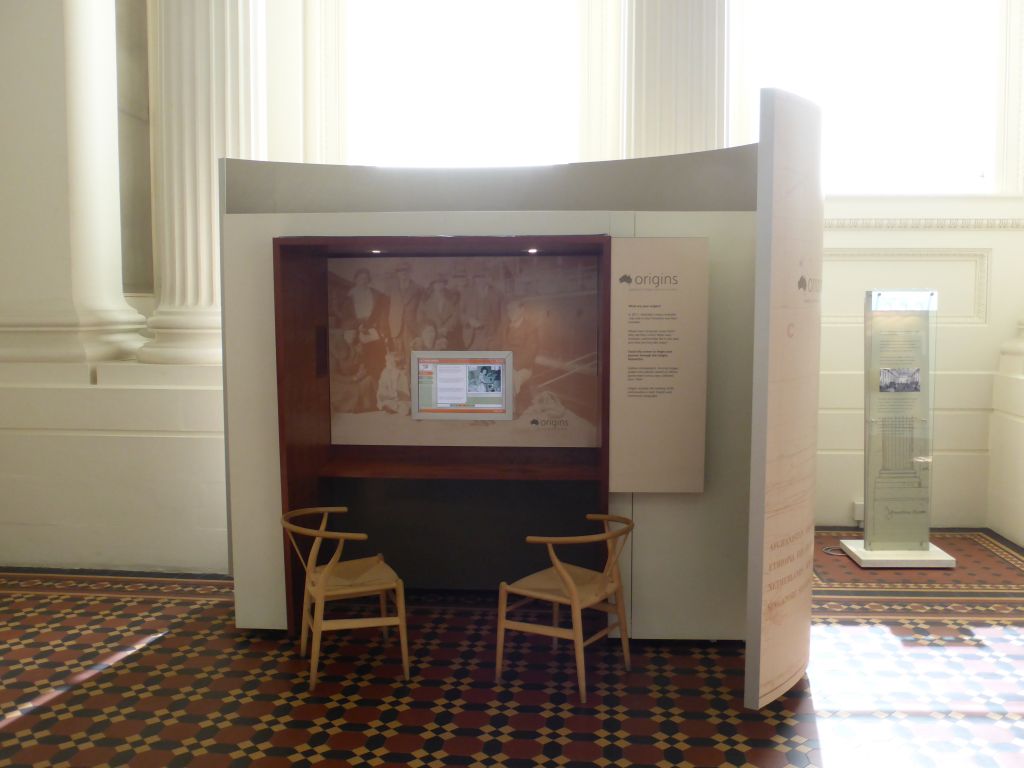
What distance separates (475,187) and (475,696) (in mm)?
2737

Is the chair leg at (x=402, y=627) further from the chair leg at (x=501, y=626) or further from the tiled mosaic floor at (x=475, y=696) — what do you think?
the chair leg at (x=501, y=626)

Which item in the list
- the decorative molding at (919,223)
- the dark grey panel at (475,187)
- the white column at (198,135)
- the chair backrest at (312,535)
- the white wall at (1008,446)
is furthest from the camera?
the decorative molding at (919,223)

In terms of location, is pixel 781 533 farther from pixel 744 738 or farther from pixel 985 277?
pixel 985 277

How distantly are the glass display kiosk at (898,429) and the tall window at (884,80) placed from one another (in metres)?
1.58

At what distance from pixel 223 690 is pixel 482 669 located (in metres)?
1.23

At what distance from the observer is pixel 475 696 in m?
4.28

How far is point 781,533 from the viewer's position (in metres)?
3.94

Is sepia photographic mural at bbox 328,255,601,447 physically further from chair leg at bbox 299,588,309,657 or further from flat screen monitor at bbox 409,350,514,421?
chair leg at bbox 299,588,309,657

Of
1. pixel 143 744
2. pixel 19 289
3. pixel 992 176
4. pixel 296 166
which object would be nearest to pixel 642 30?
pixel 296 166

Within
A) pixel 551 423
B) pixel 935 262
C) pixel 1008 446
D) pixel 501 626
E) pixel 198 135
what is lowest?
pixel 501 626

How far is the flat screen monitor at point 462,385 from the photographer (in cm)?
535

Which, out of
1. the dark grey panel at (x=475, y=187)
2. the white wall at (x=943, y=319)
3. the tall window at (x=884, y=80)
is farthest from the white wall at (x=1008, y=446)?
the dark grey panel at (x=475, y=187)

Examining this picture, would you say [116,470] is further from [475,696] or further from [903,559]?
[903,559]

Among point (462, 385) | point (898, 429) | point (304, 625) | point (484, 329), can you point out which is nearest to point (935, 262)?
point (898, 429)
